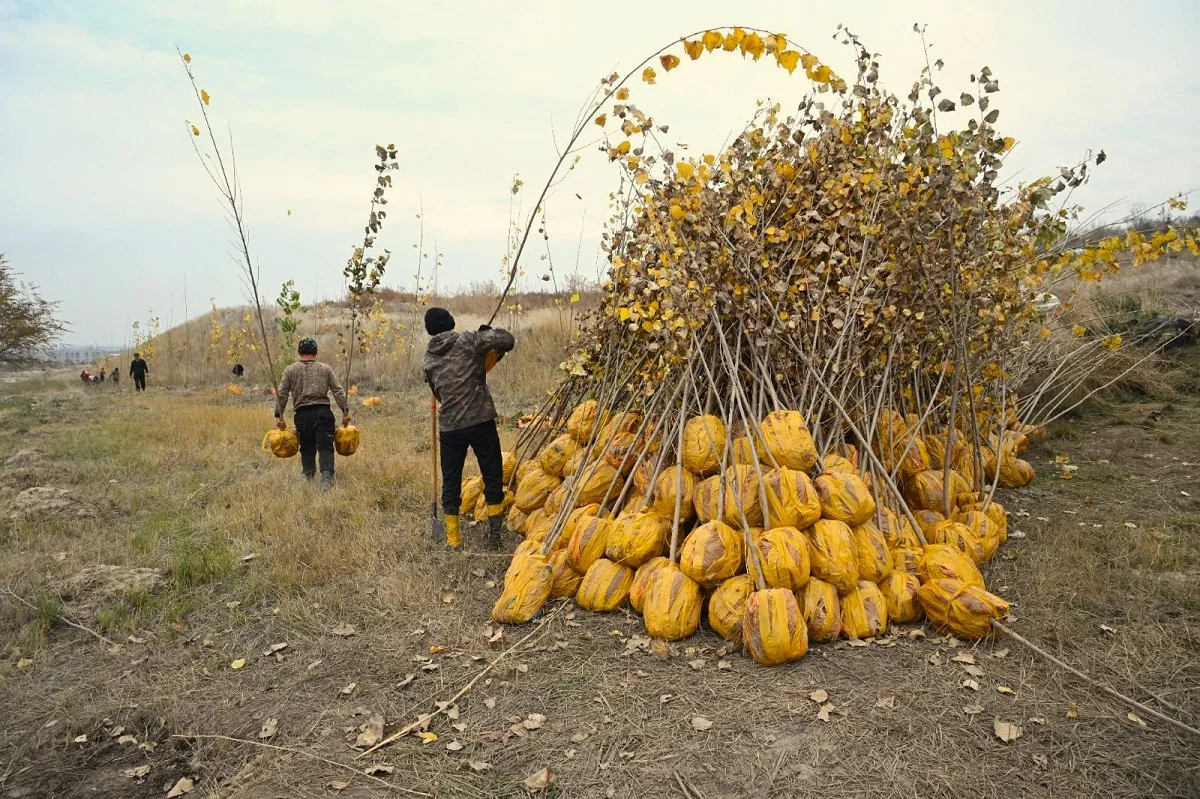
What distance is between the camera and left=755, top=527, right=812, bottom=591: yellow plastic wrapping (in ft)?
11.7

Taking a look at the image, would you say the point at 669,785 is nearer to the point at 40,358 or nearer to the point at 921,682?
the point at 921,682

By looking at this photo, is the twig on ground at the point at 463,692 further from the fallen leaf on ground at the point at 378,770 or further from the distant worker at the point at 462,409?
the distant worker at the point at 462,409

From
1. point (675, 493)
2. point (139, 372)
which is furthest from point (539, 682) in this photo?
point (139, 372)

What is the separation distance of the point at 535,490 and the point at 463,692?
2.09 meters

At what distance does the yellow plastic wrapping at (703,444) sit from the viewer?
14.1ft

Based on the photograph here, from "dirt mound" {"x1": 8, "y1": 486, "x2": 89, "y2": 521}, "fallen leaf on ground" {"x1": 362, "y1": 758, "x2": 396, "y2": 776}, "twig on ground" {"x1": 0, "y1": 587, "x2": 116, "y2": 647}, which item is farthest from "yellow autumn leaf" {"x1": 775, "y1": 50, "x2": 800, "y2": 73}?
"dirt mound" {"x1": 8, "y1": 486, "x2": 89, "y2": 521}

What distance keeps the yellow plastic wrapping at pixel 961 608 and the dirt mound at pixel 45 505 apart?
6454mm

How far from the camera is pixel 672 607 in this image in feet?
12.1

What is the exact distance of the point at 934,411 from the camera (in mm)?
5551

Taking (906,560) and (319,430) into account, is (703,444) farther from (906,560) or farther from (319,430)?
(319,430)

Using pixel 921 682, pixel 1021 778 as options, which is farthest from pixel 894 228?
pixel 1021 778

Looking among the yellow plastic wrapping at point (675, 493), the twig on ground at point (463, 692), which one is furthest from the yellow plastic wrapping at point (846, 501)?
the twig on ground at point (463, 692)

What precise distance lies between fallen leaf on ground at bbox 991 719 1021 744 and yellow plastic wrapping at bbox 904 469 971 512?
2.04m

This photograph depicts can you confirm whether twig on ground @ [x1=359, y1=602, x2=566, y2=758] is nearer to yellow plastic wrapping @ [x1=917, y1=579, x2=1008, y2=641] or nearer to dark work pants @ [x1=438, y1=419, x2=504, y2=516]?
dark work pants @ [x1=438, y1=419, x2=504, y2=516]
